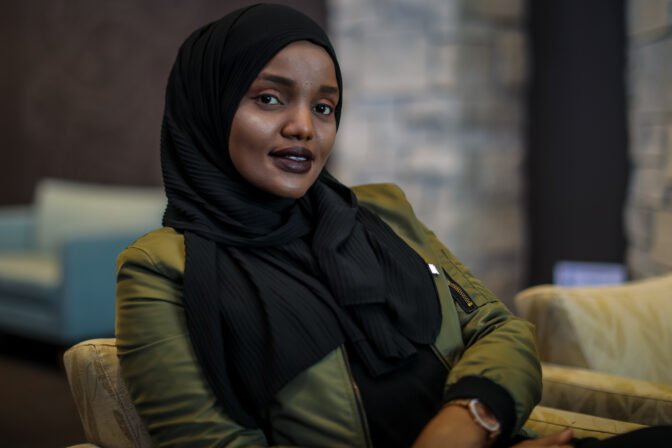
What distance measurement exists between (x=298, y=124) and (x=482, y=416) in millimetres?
512

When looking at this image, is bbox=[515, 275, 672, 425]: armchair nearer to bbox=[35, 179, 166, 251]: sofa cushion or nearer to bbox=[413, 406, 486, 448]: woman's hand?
bbox=[413, 406, 486, 448]: woman's hand

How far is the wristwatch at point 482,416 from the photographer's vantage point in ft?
3.19

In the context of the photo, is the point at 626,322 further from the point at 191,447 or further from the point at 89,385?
the point at 89,385

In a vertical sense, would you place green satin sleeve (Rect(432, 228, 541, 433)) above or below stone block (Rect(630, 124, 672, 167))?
below

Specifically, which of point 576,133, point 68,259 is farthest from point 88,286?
point 576,133

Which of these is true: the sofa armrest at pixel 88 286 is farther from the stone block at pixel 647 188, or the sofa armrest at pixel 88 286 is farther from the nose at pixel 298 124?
the nose at pixel 298 124

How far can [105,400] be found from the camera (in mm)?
1048

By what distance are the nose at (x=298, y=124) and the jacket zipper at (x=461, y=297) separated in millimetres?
371

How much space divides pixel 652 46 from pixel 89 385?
1.97 meters

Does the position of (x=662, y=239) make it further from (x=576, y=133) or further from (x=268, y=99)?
(x=268, y=99)

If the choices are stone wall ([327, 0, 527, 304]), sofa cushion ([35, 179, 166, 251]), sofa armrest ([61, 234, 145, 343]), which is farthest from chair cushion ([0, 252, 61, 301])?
stone wall ([327, 0, 527, 304])

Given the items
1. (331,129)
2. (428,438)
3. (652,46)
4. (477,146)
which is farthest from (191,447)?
(477,146)

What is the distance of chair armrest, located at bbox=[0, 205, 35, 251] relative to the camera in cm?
402

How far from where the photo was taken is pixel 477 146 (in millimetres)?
3029
